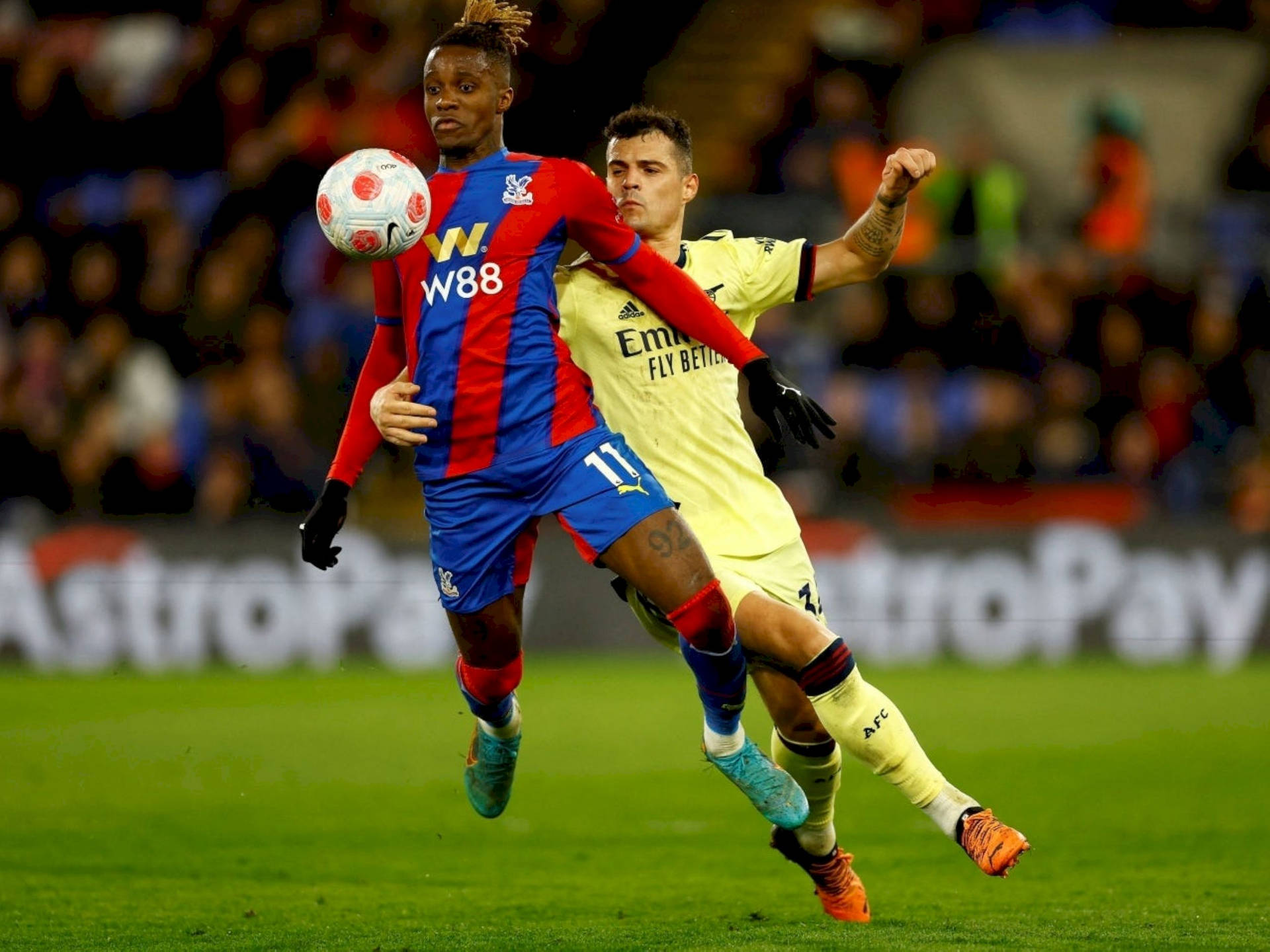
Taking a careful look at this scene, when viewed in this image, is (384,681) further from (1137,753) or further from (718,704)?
(718,704)

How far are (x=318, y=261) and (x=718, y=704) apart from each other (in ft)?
36.0

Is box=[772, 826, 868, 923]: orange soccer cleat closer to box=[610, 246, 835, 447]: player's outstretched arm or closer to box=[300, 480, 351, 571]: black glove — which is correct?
box=[610, 246, 835, 447]: player's outstretched arm

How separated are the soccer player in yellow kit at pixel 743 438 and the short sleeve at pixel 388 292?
0.65 m

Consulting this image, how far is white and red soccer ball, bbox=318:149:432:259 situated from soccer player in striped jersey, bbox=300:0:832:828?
22 cm

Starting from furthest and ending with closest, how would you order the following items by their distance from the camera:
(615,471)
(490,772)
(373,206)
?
(490,772) → (615,471) → (373,206)

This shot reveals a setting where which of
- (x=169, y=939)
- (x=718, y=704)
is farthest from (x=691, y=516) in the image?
(x=169, y=939)

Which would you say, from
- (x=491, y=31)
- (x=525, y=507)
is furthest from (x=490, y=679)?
(x=491, y=31)

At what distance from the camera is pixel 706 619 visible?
20.3 feet

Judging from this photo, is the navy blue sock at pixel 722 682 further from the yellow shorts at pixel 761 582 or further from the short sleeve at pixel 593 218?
the short sleeve at pixel 593 218

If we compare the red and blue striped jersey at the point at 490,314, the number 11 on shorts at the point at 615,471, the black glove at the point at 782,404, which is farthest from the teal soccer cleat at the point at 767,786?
the red and blue striped jersey at the point at 490,314

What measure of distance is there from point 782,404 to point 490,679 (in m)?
1.43

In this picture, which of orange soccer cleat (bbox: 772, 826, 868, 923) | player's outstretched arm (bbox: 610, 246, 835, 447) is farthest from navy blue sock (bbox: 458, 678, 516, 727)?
player's outstretched arm (bbox: 610, 246, 835, 447)

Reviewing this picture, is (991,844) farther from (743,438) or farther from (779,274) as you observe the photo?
(779,274)

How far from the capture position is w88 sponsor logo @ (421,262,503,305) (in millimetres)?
6250
